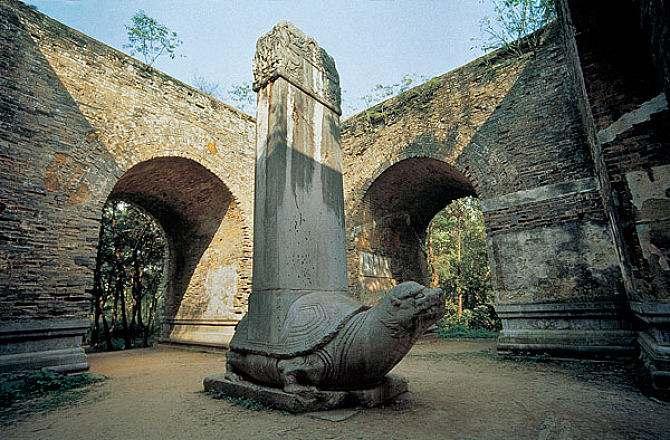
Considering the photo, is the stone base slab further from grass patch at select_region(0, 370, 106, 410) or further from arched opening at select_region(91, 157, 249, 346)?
arched opening at select_region(91, 157, 249, 346)

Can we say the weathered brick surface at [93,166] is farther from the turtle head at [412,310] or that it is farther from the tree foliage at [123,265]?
the turtle head at [412,310]

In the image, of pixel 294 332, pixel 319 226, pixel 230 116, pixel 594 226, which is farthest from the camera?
pixel 230 116

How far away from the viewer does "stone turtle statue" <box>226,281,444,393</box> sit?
2.74 metres

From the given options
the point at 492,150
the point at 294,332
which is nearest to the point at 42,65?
the point at 294,332

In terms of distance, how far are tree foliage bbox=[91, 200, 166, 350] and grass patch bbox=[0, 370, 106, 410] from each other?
22.8 feet

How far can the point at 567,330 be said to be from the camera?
520cm

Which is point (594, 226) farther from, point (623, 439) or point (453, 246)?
point (453, 246)

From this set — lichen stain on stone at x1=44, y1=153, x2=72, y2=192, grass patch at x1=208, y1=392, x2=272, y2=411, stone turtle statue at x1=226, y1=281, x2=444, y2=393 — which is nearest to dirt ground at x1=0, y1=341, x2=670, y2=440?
grass patch at x1=208, y1=392, x2=272, y2=411

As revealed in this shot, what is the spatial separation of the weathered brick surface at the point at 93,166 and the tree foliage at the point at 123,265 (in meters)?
3.34

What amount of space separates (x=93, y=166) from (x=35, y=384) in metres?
3.37

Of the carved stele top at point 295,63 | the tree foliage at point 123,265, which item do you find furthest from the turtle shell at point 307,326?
the tree foliage at point 123,265

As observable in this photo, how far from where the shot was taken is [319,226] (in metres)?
3.76

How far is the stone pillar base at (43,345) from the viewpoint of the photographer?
181 inches

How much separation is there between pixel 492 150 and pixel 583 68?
2.51 m
